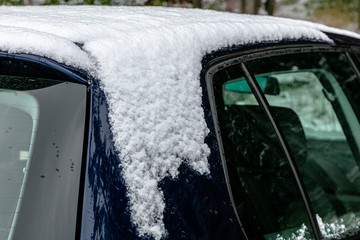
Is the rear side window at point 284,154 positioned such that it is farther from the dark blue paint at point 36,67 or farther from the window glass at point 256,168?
the dark blue paint at point 36,67

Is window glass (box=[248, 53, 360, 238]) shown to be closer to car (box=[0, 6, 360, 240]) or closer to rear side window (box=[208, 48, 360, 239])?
rear side window (box=[208, 48, 360, 239])

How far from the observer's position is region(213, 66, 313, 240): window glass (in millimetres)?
1814

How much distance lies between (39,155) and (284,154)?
0.86 metres

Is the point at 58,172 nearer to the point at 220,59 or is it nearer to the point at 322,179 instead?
the point at 220,59

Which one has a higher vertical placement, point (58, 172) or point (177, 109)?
point (177, 109)

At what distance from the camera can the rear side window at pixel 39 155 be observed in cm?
138

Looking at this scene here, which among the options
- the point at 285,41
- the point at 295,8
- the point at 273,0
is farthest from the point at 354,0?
the point at 285,41

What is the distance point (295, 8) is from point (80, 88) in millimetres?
9505

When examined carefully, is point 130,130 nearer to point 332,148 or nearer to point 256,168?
point 256,168

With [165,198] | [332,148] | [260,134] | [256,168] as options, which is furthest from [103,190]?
[332,148]

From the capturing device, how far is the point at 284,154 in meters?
2.01

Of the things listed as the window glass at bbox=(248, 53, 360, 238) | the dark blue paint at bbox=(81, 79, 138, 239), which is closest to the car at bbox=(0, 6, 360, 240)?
the dark blue paint at bbox=(81, 79, 138, 239)

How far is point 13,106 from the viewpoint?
1500 millimetres

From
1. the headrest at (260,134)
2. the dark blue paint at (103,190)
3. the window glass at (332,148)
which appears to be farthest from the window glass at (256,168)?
the dark blue paint at (103,190)
